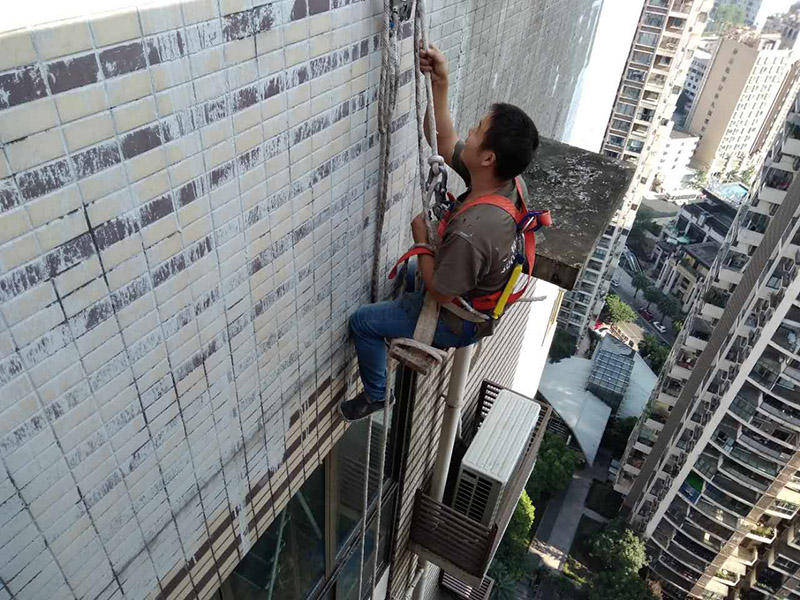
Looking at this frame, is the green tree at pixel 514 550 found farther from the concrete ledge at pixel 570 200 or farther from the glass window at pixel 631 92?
the glass window at pixel 631 92

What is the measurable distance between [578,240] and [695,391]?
2053 centimetres

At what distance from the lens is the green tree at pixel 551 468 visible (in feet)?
86.5

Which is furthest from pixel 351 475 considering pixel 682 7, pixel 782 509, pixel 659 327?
pixel 659 327

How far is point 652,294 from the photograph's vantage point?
142ft

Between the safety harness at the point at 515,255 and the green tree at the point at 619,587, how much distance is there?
23656 millimetres

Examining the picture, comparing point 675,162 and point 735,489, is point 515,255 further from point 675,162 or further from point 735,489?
point 675,162

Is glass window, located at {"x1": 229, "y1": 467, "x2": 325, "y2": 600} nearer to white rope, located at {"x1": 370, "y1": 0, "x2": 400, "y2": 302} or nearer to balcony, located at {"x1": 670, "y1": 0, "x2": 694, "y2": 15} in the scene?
white rope, located at {"x1": 370, "y1": 0, "x2": 400, "y2": 302}

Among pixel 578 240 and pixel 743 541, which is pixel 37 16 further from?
pixel 743 541

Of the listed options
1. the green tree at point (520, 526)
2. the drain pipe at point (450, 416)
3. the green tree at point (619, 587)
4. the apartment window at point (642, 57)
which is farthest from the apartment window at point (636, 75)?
the drain pipe at point (450, 416)

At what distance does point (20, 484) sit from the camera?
1554 millimetres

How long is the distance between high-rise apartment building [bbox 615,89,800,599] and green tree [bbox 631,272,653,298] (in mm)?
22138

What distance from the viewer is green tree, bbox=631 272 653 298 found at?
147 feet

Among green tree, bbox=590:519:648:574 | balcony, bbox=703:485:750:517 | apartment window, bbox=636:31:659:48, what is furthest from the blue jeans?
apartment window, bbox=636:31:659:48

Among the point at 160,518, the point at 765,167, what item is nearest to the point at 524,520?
the point at 765,167
